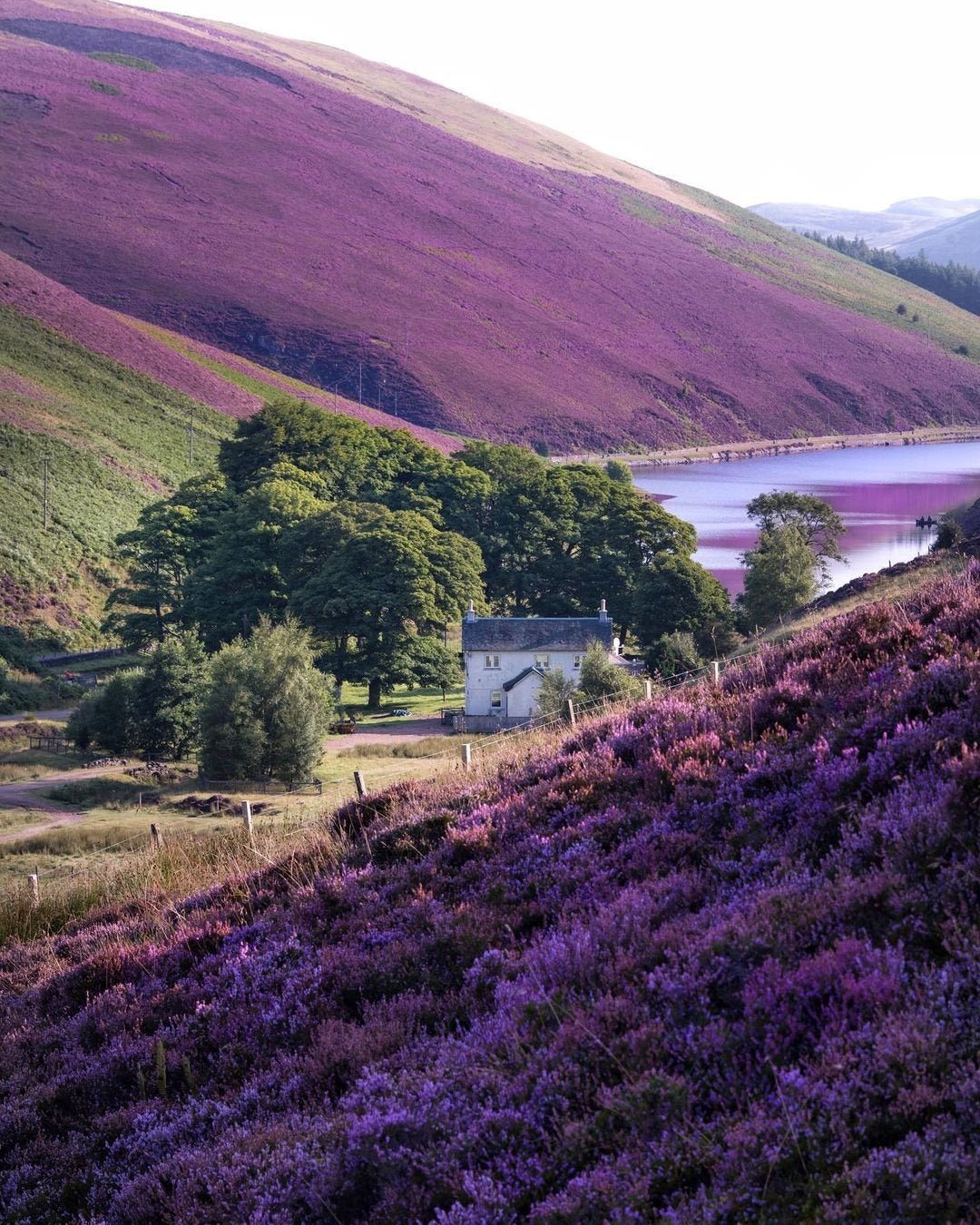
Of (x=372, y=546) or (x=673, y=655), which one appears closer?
(x=673, y=655)

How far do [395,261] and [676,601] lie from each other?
100m

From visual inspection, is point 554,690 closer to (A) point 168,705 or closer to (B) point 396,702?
(A) point 168,705

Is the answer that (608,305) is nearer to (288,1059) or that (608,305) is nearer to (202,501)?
(202,501)

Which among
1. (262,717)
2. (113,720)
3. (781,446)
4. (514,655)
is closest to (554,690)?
(262,717)

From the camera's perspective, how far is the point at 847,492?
345 ft

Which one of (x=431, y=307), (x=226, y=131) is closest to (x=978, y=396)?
(x=431, y=307)

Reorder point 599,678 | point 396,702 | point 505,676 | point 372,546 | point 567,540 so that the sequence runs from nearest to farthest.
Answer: point 599,678 < point 505,676 < point 372,546 < point 396,702 < point 567,540

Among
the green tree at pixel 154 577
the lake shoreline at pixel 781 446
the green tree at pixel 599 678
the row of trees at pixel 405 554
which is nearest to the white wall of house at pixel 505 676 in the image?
the row of trees at pixel 405 554

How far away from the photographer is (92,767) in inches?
1570

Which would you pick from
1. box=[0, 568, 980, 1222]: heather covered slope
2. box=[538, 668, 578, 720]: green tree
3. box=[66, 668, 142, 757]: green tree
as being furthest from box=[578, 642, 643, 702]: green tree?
box=[0, 568, 980, 1222]: heather covered slope

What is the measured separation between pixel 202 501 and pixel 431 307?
83.0 m

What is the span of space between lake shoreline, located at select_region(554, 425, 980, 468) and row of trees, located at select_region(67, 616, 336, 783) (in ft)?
281

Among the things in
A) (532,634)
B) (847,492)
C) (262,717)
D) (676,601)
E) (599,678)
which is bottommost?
(262,717)

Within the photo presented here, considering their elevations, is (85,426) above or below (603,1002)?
above
